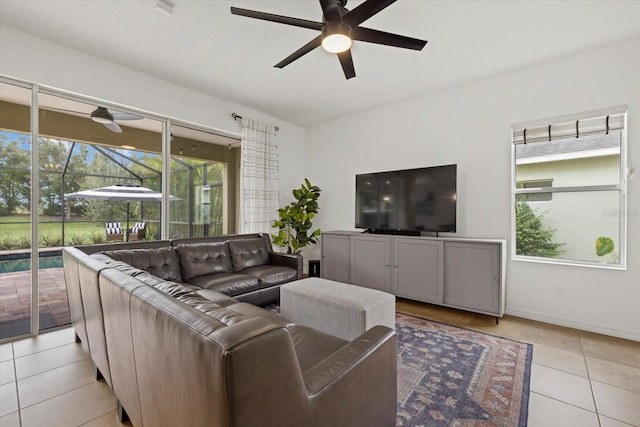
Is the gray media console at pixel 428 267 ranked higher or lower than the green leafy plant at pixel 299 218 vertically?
A: lower

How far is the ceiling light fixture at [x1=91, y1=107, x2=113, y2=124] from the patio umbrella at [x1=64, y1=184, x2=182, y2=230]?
2.42ft

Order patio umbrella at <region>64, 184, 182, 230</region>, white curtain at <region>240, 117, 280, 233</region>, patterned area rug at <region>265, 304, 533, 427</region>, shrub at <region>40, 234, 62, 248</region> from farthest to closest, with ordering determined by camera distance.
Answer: white curtain at <region>240, 117, 280, 233</region> < patio umbrella at <region>64, 184, 182, 230</region> < shrub at <region>40, 234, 62, 248</region> < patterned area rug at <region>265, 304, 533, 427</region>

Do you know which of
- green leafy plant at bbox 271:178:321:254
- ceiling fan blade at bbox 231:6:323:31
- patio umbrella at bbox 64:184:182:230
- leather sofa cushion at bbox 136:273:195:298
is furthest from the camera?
green leafy plant at bbox 271:178:321:254

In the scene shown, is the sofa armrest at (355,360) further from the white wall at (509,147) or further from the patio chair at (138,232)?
the patio chair at (138,232)

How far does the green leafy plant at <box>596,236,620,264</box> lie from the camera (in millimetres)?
2810

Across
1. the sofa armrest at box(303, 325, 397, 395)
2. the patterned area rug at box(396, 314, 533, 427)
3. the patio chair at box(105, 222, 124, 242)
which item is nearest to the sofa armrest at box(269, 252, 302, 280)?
the patterned area rug at box(396, 314, 533, 427)

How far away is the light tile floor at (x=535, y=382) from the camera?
64.0 inches

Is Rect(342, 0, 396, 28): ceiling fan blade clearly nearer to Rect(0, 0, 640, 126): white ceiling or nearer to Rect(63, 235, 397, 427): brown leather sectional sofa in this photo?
Rect(0, 0, 640, 126): white ceiling

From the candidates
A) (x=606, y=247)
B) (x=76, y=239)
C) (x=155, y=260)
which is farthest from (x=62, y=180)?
(x=606, y=247)

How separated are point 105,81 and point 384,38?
9.86ft

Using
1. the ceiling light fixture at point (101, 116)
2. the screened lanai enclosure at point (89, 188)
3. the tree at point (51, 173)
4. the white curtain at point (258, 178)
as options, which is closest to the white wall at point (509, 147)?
the white curtain at point (258, 178)

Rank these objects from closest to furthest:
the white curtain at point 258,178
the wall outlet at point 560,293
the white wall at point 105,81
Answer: the white wall at point 105,81
the wall outlet at point 560,293
the white curtain at point 258,178

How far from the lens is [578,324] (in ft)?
9.35

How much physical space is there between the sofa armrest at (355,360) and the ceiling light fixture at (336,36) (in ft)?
6.13
